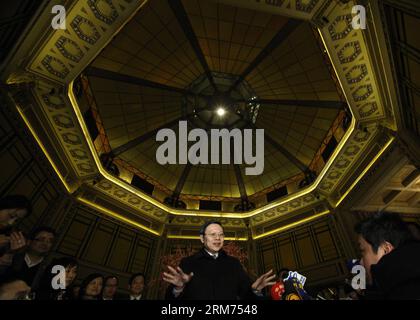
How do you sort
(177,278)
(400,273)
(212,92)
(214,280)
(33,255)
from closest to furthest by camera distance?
(400,273) < (177,278) < (214,280) < (33,255) < (212,92)

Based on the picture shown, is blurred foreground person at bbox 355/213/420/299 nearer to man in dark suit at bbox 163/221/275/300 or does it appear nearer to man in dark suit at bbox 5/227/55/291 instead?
man in dark suit at bbox 163/221/275/300

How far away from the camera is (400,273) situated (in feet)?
5.25

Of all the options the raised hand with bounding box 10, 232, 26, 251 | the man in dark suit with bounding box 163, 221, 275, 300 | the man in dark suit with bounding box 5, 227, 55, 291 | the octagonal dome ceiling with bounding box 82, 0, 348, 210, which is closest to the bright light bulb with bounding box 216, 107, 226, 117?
the octagonal dome ceiling with bounding box 82, 0, 348, 210

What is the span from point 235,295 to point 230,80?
8.37m

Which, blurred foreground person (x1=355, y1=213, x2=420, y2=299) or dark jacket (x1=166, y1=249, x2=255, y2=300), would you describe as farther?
dark jacket (x1=166, y1=249, x2=255, y2=300)

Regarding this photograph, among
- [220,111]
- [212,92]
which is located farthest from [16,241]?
[220,111]

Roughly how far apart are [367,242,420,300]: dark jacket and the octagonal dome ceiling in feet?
24.4

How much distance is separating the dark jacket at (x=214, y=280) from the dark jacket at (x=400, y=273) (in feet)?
5.22

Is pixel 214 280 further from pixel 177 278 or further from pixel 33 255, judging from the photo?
pixel 33 255

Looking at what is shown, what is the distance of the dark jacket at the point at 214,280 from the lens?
9.04 feet

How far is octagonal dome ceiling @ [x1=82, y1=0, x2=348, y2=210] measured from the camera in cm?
765

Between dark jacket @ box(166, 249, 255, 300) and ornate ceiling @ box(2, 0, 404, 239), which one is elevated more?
ornate ceiling @ box(2, 0, 404, 239)

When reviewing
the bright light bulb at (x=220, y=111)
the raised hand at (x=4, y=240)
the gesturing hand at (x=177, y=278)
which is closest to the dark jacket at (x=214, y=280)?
the gesturing hand at (x=177, y=278)

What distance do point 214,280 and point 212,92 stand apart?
854cm
